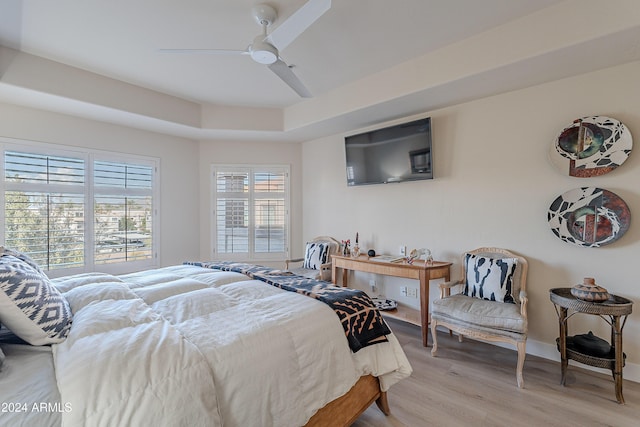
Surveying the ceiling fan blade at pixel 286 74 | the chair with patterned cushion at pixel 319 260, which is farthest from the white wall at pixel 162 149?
the ceiling fan blade at pixel 286 74

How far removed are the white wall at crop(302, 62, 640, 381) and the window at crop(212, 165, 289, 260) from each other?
167 cm

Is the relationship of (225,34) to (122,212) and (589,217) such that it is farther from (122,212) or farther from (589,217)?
(589,217)

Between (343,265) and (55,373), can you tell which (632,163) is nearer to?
(343,265)

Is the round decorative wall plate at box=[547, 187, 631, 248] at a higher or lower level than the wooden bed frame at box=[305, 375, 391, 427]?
higher

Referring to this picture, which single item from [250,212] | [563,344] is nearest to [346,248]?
[250,212]

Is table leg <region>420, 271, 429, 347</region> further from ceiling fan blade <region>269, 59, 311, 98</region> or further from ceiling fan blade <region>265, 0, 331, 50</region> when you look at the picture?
ceiling fan blade <region>265, 0, 331, 50</region>

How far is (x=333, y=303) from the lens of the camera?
70.2 inches

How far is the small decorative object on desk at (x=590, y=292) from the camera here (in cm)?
218

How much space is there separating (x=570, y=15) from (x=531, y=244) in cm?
184

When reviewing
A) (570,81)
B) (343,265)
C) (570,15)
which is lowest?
(343,265)

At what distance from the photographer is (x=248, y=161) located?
4.93 metres

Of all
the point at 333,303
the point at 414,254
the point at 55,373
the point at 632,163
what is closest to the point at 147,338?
the point at 55,373

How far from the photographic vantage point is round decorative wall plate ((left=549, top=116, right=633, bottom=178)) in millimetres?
2400

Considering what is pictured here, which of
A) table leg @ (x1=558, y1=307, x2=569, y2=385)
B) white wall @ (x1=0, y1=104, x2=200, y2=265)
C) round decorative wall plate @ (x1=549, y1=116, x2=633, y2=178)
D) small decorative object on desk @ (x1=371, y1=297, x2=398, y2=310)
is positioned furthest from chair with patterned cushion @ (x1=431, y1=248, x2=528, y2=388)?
white wall @ (x1=0, y1=104, x2=200, y2=265)
